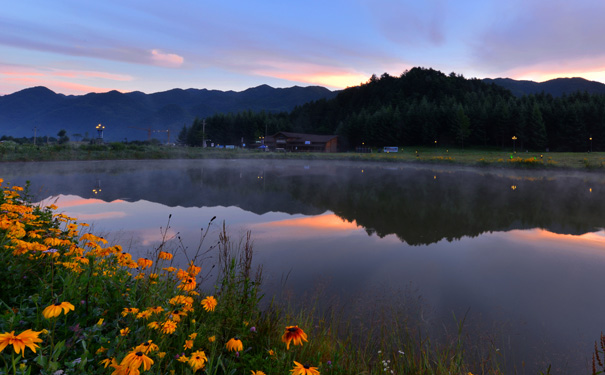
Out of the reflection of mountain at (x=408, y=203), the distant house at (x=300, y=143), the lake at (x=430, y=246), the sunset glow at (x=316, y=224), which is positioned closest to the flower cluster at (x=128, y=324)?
the lake at (x=430, y=246)

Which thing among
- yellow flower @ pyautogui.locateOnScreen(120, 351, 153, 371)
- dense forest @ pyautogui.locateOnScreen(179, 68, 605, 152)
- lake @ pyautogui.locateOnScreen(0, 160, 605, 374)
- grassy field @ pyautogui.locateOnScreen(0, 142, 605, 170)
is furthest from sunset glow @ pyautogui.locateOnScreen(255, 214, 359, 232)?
dense forest @ pyautogui.locateOnScreen(179, 68, 605, 152)

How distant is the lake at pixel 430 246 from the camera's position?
5539 mm

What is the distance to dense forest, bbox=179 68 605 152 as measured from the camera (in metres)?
76.7

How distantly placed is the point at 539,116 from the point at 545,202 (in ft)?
236

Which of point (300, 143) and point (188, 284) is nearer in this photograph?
point (188, 284)

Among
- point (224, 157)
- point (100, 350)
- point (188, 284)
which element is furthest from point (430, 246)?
point (224, 157)

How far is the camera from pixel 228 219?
13055mm

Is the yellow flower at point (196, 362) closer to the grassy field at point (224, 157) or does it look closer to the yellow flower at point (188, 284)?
the yellow flower at point (188, 284)

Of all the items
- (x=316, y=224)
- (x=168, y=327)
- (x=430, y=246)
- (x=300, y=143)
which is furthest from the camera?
(x=300, y=143)

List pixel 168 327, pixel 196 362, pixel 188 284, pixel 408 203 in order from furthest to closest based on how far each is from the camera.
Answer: pixel 408 203, pixel 188 284, pixel 168 327, pixel 196 362

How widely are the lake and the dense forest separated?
6974 cm

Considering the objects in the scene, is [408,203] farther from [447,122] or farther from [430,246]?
[447,122]

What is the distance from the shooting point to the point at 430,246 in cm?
998

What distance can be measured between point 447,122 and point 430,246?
90340mm
